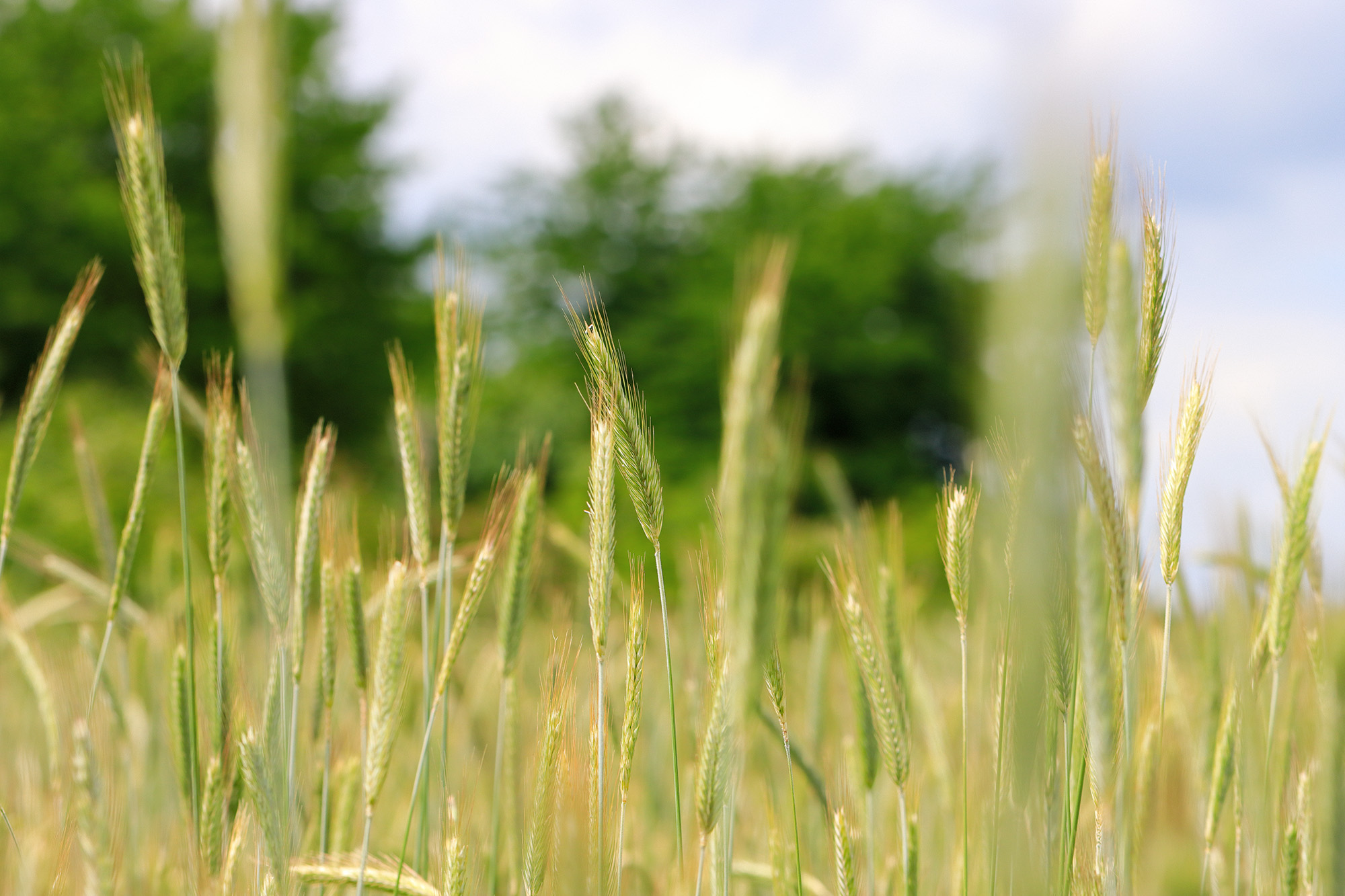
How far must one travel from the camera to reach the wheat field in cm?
64

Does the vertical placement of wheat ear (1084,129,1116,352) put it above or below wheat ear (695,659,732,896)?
Answer: above

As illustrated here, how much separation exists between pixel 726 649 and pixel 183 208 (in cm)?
1910

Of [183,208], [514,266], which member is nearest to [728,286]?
[514,266]

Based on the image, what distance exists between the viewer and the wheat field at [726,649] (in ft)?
2.10

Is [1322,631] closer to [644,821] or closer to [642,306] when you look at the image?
[644,821]

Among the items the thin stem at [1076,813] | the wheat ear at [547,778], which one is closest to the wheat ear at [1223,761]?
the thin stem at [1076,813]

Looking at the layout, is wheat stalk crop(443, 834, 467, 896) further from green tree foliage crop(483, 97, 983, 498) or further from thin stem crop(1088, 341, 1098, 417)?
green tree foliage crop(483, 97, 983, 498)

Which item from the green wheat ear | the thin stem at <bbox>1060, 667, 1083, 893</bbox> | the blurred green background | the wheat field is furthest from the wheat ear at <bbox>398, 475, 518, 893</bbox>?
the blurred green background

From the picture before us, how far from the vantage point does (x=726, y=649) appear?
2.86 feet

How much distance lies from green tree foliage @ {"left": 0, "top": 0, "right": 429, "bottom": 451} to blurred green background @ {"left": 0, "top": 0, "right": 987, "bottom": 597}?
5cm

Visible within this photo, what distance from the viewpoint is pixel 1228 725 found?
41.5 inches

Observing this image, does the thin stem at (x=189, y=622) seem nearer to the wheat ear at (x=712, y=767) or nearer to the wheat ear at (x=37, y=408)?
the wheat ear at (x=37, y=408)

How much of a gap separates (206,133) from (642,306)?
1079cm

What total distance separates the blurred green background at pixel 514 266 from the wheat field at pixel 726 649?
24.6 ft
